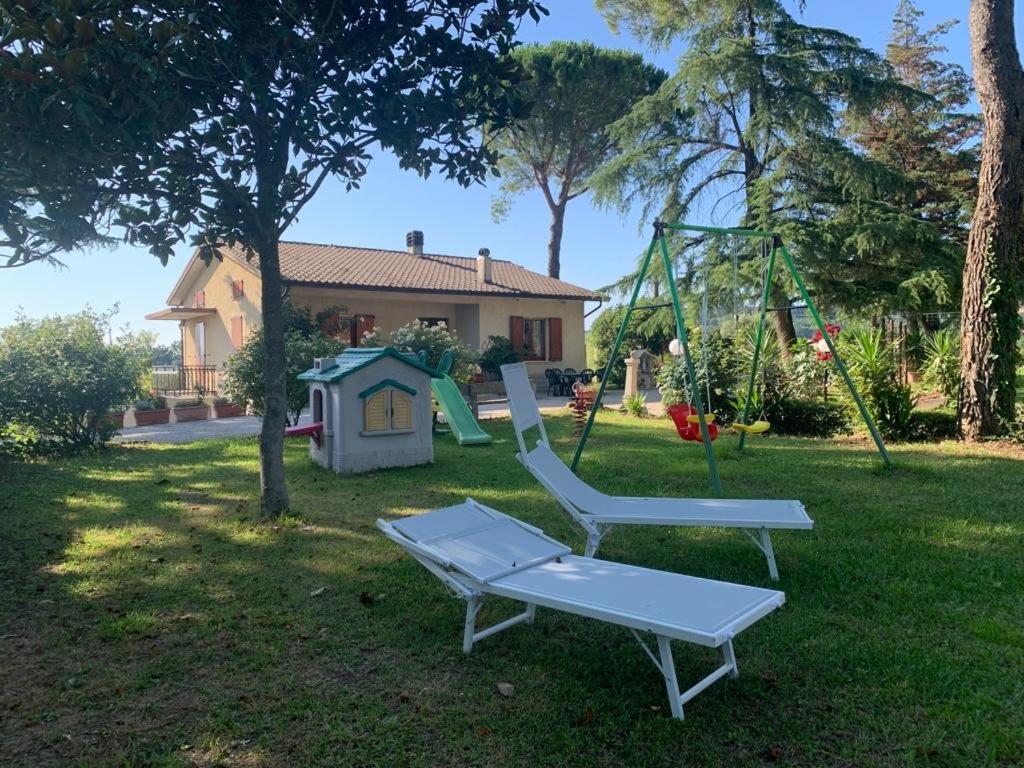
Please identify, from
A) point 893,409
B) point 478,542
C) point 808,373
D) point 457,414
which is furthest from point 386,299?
point 478,542

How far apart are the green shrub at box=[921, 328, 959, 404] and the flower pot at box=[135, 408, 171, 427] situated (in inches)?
565

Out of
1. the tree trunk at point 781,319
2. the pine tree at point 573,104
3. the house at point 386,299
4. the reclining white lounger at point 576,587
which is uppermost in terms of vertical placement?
the pine tree at point 573,104

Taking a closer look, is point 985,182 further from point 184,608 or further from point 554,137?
point 554,137

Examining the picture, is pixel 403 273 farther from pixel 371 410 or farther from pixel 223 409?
pixel 371 410

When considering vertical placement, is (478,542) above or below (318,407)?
below

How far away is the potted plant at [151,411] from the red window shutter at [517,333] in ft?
31.8

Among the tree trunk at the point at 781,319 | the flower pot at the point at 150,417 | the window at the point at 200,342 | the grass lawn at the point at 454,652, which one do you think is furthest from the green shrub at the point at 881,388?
the window at the point at 200,342

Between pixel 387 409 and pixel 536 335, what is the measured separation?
14.0 metres

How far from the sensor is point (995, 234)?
8.68 meters

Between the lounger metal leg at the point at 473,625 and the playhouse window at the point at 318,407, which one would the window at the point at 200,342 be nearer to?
the playhouse window at the point at 318,407

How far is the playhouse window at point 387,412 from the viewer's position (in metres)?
7.72

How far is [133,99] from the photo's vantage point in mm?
3816

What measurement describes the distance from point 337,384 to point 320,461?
117 centimetres

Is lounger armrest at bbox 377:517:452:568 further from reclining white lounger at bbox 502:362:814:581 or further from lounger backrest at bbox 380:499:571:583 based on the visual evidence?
reclining white lounger at bbox 502:362:814:581
